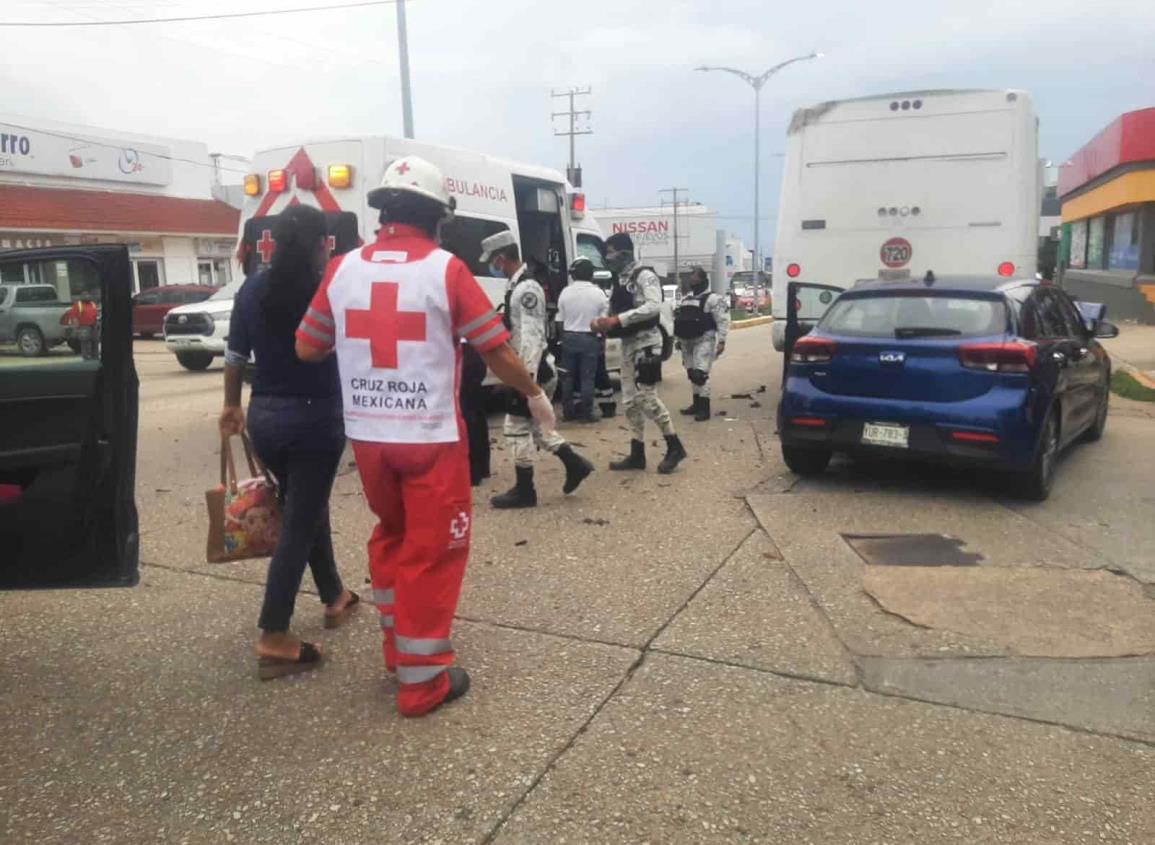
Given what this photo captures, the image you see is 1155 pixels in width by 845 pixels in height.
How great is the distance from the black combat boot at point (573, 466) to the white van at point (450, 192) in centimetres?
167

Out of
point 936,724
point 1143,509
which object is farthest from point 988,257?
point 936,724

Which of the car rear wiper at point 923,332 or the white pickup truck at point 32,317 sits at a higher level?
the white pickup truck at point 32,317

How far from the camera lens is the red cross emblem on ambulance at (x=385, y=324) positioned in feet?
11.1

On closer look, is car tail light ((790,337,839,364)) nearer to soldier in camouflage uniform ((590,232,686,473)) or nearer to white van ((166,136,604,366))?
soldier in camouflage uniform ((590,232,686,473))

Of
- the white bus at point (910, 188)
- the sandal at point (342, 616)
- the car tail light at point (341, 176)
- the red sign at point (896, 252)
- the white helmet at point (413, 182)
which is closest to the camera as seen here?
the white helmet at point (413, 182)

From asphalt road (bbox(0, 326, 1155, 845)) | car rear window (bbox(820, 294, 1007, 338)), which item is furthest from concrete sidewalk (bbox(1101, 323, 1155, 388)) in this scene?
asphalt road (bbox(0, 326, 1155, 845))

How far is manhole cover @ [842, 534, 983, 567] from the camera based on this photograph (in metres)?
5.25

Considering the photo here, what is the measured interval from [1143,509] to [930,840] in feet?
14.6

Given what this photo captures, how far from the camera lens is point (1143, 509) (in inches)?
248

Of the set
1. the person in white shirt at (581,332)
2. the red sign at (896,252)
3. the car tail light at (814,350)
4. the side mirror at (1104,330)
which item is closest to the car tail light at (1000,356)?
the car tail light at (814,350)

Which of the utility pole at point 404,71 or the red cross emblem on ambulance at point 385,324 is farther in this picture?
the utility pole at point 404,71

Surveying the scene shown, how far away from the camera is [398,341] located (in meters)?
3.40

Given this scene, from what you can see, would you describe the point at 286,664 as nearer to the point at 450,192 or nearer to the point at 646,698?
the point at 646,698

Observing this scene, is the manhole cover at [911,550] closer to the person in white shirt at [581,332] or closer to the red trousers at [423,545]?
the red trousers at [423,545]
